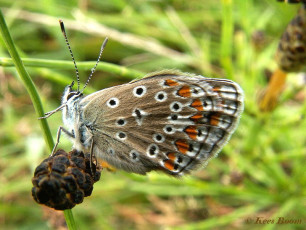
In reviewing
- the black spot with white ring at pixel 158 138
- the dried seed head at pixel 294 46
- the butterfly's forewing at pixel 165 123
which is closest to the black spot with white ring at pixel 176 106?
the butterfly's forewing at pixel 165 123

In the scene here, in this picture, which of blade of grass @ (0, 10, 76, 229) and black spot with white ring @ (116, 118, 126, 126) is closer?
blade of grass @ (0, 10, 76, 229)

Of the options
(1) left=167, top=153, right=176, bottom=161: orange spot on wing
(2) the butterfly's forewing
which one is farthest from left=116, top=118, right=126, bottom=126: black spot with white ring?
(1) left=167, top=153, right=176, bottom=161: orange spot on wing

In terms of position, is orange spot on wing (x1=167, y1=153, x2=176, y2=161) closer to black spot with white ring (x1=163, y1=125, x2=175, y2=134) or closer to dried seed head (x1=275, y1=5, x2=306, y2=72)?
black spot with white ring (x1=163, y1=125, x2=175, y2=134)

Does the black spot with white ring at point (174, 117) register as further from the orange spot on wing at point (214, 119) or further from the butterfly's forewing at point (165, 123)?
the orange spot on wing at point (214, 119)

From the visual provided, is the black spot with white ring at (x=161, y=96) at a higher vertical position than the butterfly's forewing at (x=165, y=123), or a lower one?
higher

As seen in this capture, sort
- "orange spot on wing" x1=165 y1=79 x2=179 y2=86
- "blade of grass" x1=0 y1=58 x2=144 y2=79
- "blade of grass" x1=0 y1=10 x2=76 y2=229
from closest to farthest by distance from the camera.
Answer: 1. "blade of grass" x1=0 y1=10 x2=76 y2=229
2. "blade of grass" x1=0 y1=58 x2=144 y2=79
3. "orange spot on wing" x1=165 y1=79 x2=179 y2=86

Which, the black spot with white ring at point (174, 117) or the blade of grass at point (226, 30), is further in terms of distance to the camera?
the blade of grass at point (226, 30)

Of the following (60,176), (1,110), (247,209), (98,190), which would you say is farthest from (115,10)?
(60,176)

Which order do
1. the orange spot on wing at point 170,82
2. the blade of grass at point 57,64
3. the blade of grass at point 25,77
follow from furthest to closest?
the orange spot on wing at point 170,82 → the blade of grass at point 57,64 → the blade of grass at point 25,77
